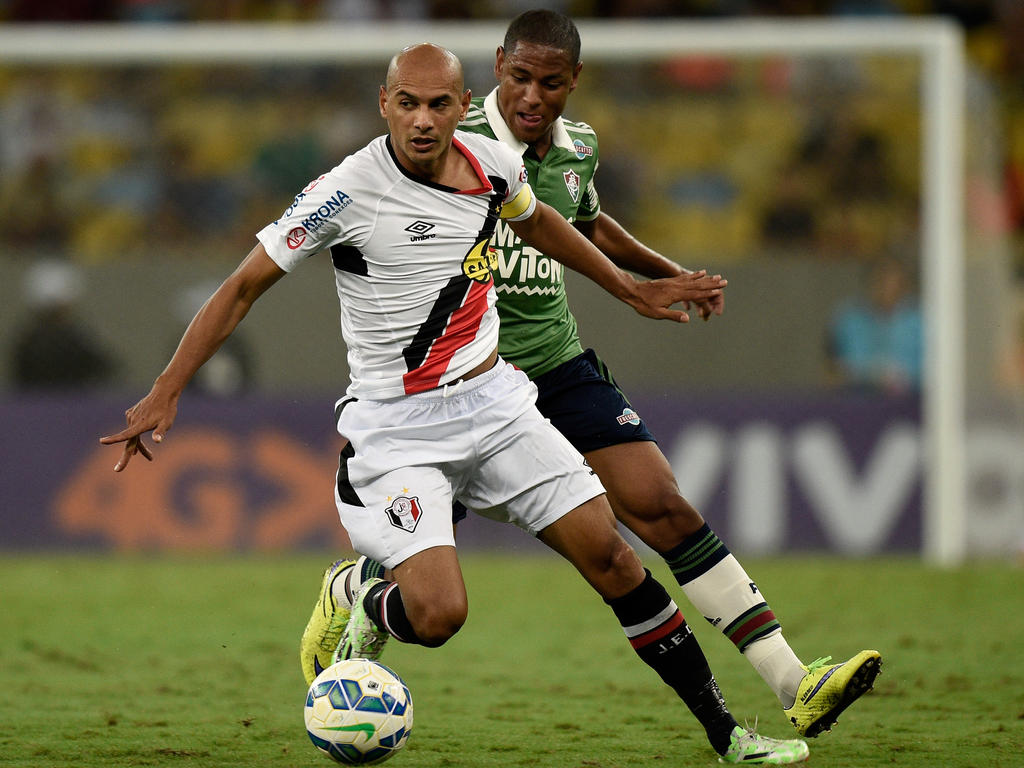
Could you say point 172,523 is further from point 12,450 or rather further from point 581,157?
point 581,157

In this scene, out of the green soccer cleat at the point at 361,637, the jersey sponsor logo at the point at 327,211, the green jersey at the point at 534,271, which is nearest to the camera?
the jersey sponsor logo at the point at 327,211

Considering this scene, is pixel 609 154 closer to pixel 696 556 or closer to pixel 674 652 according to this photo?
pixel 696 556

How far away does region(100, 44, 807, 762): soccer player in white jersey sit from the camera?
473cm

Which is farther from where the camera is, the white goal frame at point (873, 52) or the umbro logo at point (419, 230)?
the white goal frame at point (873, 52)

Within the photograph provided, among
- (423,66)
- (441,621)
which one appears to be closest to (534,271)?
(423,66)

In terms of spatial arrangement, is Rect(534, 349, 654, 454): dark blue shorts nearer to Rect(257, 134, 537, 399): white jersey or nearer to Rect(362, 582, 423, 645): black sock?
Rect(257, 134, 537, 399): white jersey

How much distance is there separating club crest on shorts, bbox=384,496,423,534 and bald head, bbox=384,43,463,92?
1.29m

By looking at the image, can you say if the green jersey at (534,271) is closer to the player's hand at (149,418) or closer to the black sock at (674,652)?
the black sock at (674,652)

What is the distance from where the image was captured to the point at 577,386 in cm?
559

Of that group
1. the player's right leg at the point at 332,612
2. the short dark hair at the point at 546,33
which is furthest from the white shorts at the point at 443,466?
the short dark hair at the point at 546,33

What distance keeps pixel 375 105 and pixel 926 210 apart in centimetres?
425

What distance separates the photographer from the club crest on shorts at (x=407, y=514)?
4.84 metres

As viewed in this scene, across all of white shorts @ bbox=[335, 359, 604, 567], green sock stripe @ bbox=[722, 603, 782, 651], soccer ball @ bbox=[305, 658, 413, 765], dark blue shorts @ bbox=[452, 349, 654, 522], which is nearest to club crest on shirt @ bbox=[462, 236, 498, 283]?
white shorts @ bbox=[335, 359, 604, 567]

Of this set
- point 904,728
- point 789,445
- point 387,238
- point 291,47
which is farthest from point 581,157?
point 291,47
